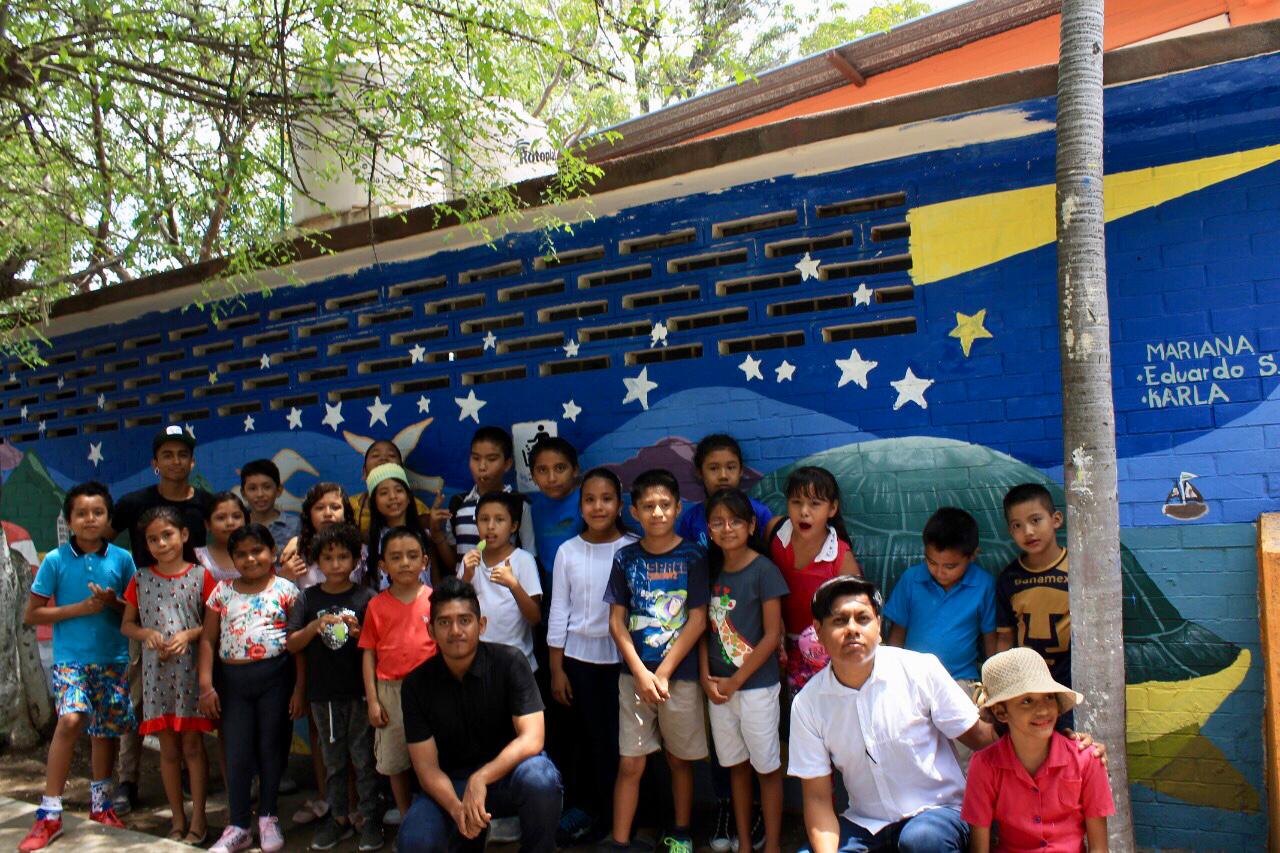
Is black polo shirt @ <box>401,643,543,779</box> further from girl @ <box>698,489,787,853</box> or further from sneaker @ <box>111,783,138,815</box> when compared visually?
sneaker @ <box>111,783,138,815</box>

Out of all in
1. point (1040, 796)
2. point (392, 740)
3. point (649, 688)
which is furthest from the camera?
point (392, 740)

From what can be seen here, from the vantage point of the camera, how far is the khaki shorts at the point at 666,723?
4.14 m

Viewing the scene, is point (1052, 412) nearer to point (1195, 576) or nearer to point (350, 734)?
point (1195, 576)

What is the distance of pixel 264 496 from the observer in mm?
5551

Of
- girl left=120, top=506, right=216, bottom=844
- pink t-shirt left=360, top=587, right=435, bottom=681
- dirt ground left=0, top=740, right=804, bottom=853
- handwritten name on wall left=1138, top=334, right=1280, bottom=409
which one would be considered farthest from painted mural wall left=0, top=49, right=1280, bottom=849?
dirt ground left=0, top=740, right=804, bottom=853

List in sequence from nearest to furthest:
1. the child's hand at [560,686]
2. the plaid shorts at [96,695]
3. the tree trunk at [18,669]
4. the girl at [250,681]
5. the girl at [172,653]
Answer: the child's hand at [560,686]
the girl at [250,681]
the girl at [172,653]
the plaid shorts at [96,695]
the tree trunk at [18,669]

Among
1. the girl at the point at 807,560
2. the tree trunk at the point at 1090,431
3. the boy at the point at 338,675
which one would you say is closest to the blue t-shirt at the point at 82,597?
the boy at the point at 338,675

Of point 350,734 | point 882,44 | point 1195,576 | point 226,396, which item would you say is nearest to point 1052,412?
point 1195,576

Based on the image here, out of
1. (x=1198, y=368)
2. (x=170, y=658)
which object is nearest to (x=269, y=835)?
(x=170, y=658)

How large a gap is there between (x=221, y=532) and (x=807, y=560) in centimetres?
307

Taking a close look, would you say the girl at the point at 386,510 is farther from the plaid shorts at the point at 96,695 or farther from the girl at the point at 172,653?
the plaid shorts at the point at 96,695

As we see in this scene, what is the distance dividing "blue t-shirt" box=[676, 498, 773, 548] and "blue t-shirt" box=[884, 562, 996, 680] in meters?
0.73

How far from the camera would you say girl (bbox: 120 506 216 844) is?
187 inches

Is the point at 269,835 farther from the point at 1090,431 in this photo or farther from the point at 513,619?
the point at 1090,431
